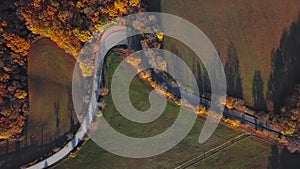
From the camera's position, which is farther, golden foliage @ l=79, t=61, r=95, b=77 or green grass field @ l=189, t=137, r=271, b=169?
green grass field @ l=189, t=137, r=271, b=169

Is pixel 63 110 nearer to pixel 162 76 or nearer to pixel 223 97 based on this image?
pixel 162 76

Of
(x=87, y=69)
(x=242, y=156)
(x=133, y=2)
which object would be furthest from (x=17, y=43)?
(x=242, y=156)

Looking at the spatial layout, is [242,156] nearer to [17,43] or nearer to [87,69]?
[87,69]

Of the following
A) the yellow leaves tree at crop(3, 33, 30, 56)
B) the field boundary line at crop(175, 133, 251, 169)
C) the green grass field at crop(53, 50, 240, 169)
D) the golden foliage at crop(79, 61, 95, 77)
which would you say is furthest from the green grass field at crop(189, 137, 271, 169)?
the yellow leaves tree at crop(3, 33, 30, 56)

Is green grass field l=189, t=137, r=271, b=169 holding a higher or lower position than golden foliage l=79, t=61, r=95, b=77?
lower

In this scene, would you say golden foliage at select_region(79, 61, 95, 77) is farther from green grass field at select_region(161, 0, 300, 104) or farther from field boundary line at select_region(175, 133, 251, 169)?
field boundary line at select_region(175, 133, 251, 169)

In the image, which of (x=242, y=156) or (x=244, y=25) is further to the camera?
(x=244, y=25)

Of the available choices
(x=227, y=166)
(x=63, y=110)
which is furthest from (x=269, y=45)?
(x=63, y=110)
